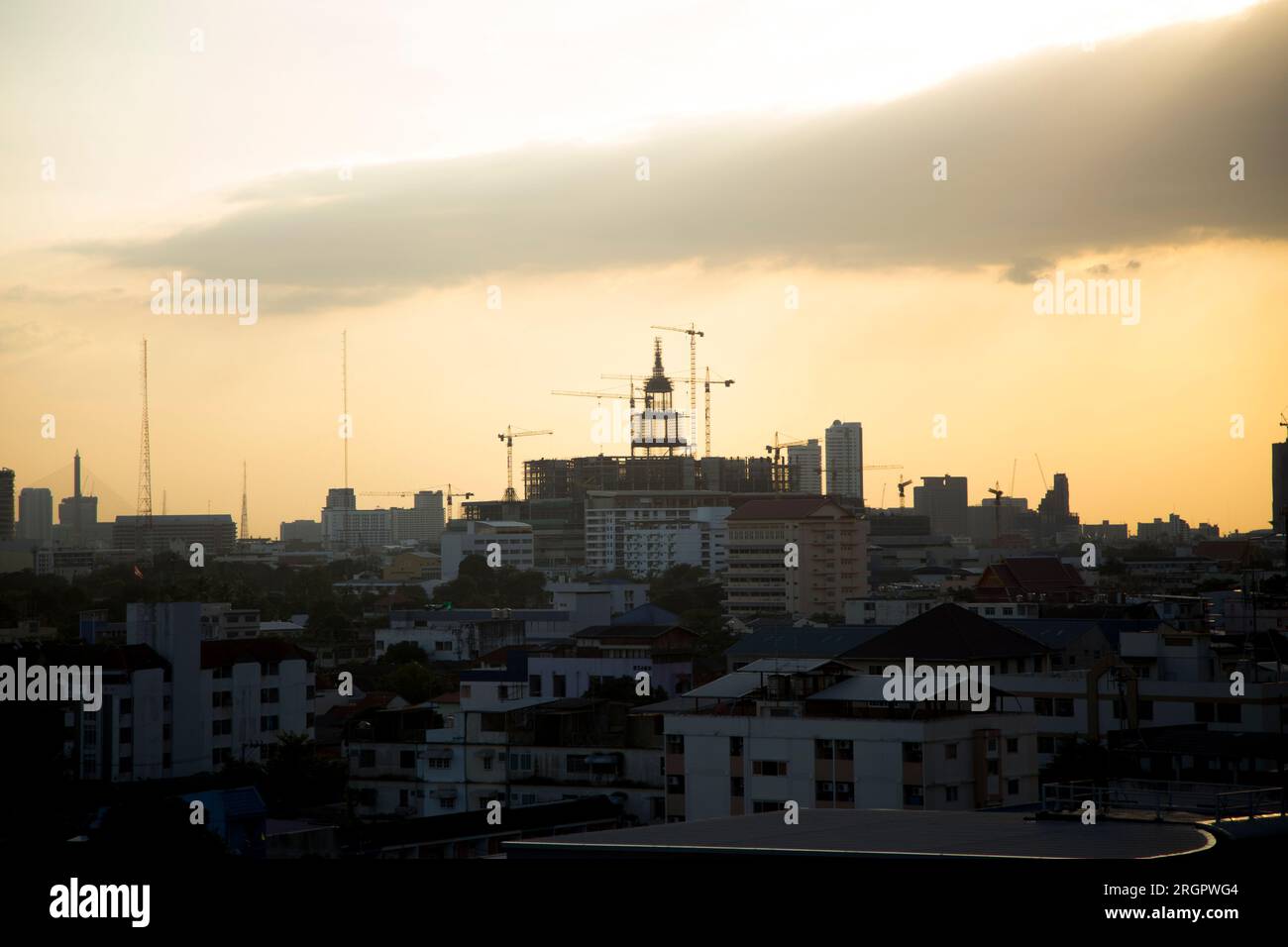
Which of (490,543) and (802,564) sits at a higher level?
(490,543)

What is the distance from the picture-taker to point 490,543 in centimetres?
16325

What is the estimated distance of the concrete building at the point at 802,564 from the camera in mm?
108688

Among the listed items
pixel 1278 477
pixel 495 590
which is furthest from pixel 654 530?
pixel 1278 477

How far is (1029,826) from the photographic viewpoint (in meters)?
11.6

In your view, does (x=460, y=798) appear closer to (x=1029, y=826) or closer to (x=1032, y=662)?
(x=1032, y=662)

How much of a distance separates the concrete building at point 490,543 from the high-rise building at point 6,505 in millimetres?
40724

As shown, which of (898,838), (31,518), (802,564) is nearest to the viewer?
(898,838)

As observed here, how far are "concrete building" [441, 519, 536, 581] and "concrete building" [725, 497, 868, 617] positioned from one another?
51.0 metres

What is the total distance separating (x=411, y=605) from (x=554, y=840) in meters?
86.2

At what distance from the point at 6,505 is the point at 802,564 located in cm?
8669

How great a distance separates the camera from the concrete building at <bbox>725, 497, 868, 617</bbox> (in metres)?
109

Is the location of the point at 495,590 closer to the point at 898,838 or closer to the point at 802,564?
the point at 802,564
